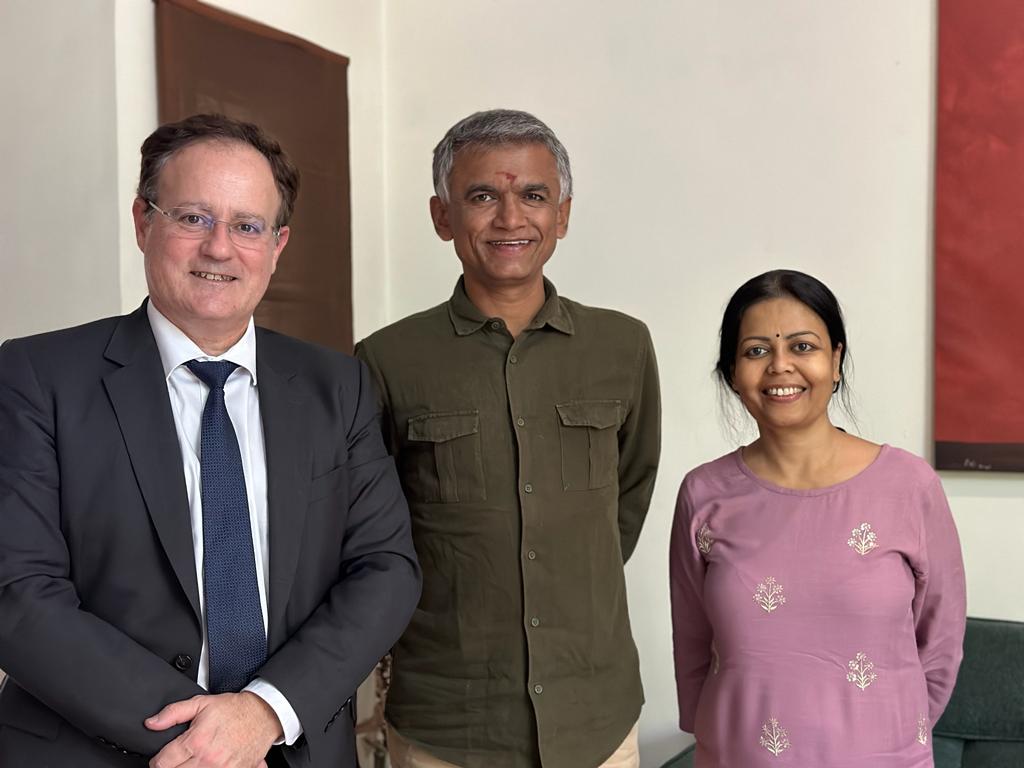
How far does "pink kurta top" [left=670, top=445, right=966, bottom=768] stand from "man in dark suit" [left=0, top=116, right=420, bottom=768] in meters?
0.59

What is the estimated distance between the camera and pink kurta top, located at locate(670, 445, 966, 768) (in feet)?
5.83

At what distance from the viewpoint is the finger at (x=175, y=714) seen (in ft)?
4.73

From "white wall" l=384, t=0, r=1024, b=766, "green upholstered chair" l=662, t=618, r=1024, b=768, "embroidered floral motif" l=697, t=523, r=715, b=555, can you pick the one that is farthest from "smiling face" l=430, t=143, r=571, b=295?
"green upholstered chair" l=662, t=618, r=1024, b=768

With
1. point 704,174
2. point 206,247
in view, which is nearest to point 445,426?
point 206,247

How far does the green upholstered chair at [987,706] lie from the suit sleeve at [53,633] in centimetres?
212

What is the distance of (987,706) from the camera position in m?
2.75

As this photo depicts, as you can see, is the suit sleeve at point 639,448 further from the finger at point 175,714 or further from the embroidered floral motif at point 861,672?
the finger at point 175,714

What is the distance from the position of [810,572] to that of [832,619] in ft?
Answer: 0.28

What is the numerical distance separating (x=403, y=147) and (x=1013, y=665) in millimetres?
2615

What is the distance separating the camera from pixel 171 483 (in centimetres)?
157

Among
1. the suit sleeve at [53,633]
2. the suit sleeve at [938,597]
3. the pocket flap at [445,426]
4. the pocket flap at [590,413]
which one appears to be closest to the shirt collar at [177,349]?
the suit sleeve at [53,633]

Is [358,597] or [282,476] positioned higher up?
[282,476]

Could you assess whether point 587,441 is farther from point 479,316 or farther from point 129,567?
point 129,567

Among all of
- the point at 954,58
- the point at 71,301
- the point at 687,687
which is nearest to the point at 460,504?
the point at 687,687
